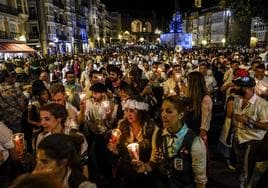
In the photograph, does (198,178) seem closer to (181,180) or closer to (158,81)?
(181,180)

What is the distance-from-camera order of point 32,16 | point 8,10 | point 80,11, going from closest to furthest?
point 8,10, point 32,16, point 80,11

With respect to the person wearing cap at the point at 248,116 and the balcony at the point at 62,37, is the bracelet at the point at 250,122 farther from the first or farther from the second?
the balcony at the point at 62,37

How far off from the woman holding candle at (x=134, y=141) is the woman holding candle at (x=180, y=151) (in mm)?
449

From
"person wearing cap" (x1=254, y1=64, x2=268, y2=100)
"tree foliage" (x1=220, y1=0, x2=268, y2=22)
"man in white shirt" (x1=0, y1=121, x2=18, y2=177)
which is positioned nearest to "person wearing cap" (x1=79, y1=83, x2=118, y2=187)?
"man in white shirt" (x1=0, y1=121, x2=18, y2=177)

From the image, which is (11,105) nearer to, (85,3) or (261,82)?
(261,82)

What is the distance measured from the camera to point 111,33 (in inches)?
5787

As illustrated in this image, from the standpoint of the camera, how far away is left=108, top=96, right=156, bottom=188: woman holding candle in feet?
11.6

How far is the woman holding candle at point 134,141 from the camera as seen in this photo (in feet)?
11.6

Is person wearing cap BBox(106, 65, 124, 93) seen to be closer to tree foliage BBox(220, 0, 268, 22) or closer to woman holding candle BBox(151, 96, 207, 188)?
woman holding candle BBox(151, 96, 207, 188)

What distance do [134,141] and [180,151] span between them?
917 mm

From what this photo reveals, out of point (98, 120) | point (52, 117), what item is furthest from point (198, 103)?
point (52, 117)

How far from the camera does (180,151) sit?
9.29 feet

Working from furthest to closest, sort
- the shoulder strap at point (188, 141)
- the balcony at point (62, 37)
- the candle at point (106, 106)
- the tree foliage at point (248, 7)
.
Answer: the balcony at point (62, 37)
the tree foliage at point (248, 7)
the candle at point (106, 106)
the shoulder strap at point (188, 141)

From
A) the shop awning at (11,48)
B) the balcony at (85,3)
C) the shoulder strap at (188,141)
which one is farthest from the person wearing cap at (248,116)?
the balcony at (85,3)
